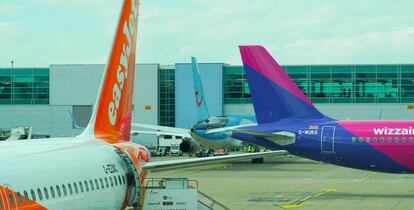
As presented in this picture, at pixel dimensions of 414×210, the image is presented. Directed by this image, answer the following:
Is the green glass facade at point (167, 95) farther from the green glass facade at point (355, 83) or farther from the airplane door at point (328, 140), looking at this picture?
the airplane door at point (328, 140)

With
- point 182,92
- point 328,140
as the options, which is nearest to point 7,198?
point 328,140

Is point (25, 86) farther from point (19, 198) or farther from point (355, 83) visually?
point (19, 198)

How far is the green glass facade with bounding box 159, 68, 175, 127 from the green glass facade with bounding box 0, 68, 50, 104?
1333 cm

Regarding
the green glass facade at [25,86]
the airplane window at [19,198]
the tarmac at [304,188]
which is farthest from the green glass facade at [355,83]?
the airplane window at [19,198]

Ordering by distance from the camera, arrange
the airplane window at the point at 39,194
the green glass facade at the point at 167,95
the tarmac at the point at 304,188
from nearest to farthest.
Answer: the airplane window at the point at 39,194
the tarmac at the point at 304,188
the green glass facade at the point at 167,95

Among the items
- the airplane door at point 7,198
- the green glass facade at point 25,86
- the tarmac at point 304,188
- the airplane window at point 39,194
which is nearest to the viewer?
the airplane door at point 7,198

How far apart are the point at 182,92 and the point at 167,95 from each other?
3.17 meters

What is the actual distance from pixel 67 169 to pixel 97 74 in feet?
247

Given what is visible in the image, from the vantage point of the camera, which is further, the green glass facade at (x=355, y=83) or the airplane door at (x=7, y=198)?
the green glass facade at (x=355, y=83)

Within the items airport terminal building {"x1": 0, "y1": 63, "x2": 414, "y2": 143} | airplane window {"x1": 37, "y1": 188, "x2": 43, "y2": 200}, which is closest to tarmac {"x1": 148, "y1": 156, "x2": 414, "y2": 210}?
airplane window {"x1": 37, "y1": 188, "x2": 43, "y2": 200}

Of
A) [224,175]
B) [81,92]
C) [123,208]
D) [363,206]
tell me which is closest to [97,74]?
[81,92]

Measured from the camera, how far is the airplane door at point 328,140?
3117 centimetres

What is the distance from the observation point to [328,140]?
1230 inches

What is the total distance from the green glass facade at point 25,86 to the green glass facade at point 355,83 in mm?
23473
